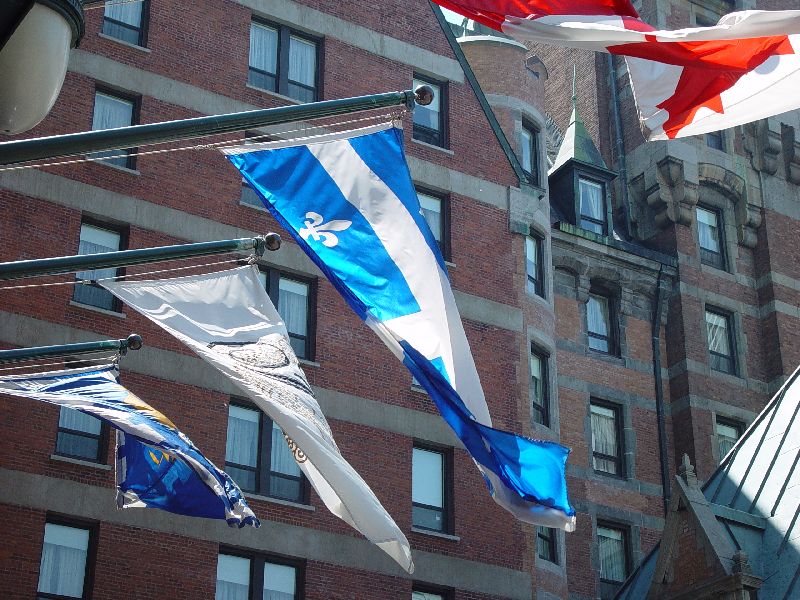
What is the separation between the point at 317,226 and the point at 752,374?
28218 millimetres

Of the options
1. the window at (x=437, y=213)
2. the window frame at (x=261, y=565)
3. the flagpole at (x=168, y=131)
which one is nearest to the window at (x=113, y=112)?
the window at (x=437, y=213)

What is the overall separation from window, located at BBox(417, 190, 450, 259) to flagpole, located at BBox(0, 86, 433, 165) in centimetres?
1890

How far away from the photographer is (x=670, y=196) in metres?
40.8

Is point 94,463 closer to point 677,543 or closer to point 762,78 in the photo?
point 677,543

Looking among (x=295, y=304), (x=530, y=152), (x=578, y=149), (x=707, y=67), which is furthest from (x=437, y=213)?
(x=707, y=67)

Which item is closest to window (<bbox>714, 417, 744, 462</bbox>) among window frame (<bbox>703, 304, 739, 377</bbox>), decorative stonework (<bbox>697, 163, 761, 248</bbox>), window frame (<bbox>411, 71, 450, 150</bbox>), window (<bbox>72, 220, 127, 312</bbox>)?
window frame (<bbox>703, 304, 739, 377</bbox>)

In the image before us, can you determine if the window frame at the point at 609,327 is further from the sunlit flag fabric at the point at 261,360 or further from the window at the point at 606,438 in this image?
the sunlit flag fabric at the point at 261,360

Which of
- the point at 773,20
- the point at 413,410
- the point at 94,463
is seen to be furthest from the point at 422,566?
the point at 773,20

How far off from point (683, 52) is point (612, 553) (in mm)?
22992

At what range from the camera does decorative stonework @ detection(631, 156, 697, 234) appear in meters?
40.7

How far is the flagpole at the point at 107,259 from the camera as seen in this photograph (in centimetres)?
1214

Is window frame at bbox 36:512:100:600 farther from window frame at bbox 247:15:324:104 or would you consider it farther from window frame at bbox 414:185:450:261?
window frame at bbox 247:15:324:104

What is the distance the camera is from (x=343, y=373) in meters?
28.8

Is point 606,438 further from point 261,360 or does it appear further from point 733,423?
point 261,360
